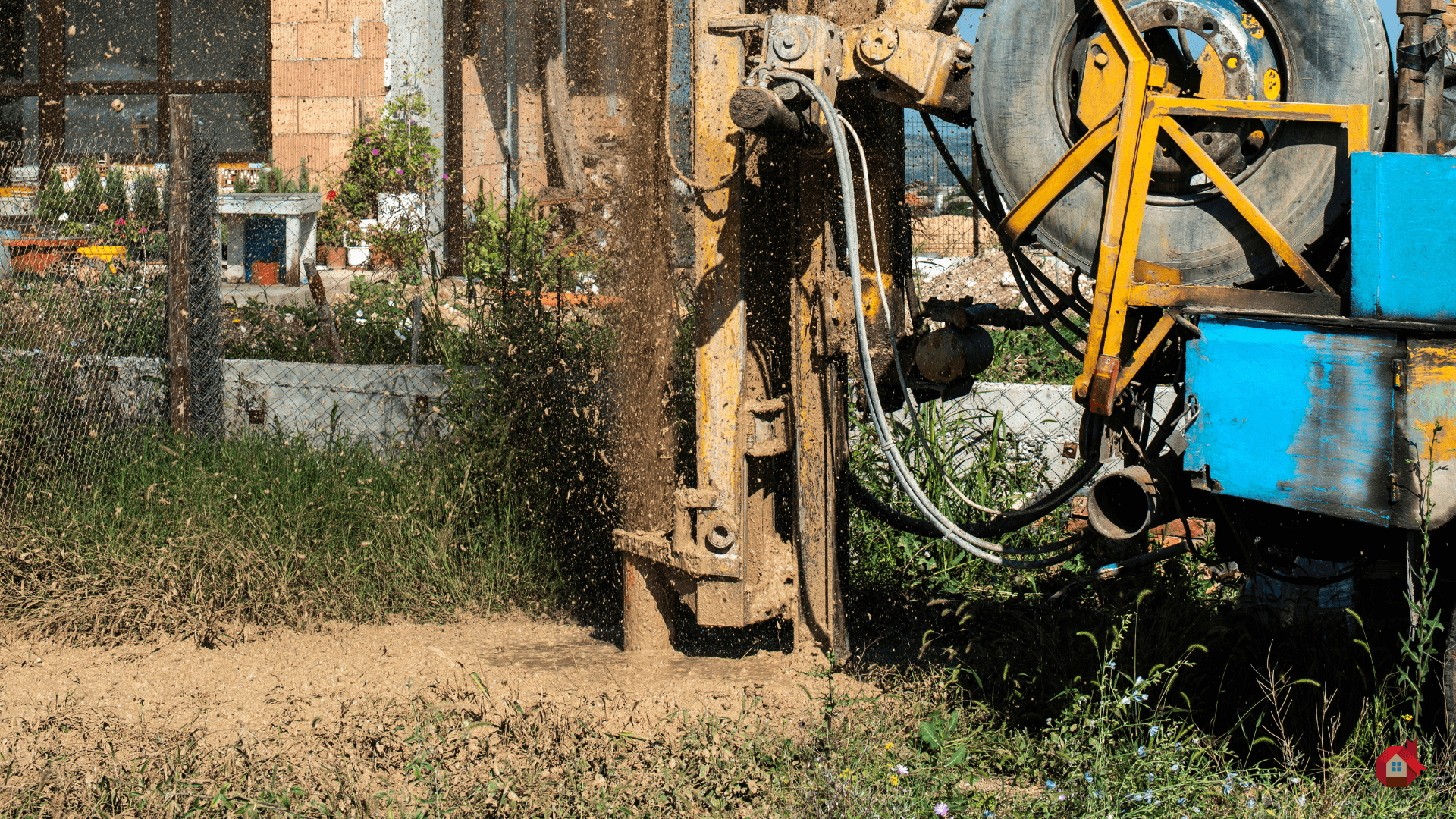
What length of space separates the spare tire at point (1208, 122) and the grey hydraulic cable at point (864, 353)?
41cm

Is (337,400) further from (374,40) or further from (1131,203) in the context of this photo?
(374,40)

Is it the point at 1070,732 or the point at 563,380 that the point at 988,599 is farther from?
the point at 563,380

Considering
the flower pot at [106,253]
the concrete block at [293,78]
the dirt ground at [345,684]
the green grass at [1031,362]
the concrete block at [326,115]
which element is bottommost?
the dirt ground at [345,684]

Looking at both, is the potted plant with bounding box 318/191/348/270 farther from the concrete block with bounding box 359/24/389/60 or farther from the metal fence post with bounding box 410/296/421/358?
the metal fence post with bounding box 410/296/421/358

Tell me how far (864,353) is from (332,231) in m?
7.68

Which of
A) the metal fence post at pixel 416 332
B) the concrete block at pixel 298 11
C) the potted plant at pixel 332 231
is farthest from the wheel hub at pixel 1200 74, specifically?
the concrete block at pixel 298 11

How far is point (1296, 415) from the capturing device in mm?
3049

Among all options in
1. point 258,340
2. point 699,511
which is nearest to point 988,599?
point 699,511

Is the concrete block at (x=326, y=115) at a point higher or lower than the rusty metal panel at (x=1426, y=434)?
higher

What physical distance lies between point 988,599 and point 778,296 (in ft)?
5.09

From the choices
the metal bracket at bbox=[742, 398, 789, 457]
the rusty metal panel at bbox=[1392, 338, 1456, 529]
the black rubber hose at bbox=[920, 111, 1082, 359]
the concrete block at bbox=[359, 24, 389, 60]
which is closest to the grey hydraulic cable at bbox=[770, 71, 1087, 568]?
the black rubber hose at bbox=[920, 111, 1082, 359]

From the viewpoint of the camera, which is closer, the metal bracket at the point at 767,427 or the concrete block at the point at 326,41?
the metal bracket at the point at 767,427

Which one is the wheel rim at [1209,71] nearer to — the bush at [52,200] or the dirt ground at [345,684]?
the dirt ground at [345,684]

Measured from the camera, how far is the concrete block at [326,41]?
10.6 m
